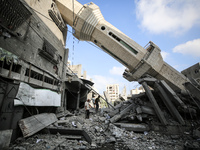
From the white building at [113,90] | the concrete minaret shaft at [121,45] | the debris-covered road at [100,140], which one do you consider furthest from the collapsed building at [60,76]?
the white building at [113,90]

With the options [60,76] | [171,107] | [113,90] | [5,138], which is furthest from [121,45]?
[113,90]

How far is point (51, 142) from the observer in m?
4.35

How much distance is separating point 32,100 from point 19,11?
14.2ft

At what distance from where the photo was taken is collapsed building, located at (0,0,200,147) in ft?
14.4

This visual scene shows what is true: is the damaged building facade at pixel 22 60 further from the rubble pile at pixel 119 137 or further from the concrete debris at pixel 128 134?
the concrete debris at pixel 128 134

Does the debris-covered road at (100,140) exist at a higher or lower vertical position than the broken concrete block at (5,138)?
lower

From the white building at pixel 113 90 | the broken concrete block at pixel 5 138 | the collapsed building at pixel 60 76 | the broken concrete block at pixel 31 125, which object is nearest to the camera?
the broken concrete block at pixel 5 138

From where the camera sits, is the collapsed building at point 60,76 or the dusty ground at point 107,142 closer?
the dusty ground at point 107,142

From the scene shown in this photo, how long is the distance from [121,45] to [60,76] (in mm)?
6479

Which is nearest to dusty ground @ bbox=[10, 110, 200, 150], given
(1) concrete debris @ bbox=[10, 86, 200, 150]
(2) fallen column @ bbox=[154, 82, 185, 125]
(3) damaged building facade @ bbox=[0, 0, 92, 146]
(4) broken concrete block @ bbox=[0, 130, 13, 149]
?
(1) concrete debris @ bbox=[10, 86, 200, 150]

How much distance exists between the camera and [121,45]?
32.0 feet

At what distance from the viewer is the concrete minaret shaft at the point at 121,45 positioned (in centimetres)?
958

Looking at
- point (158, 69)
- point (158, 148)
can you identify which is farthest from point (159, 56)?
point (158, 148)

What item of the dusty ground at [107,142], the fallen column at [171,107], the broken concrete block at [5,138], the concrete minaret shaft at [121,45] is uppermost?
the concrete minaret shaft at [121,45]
